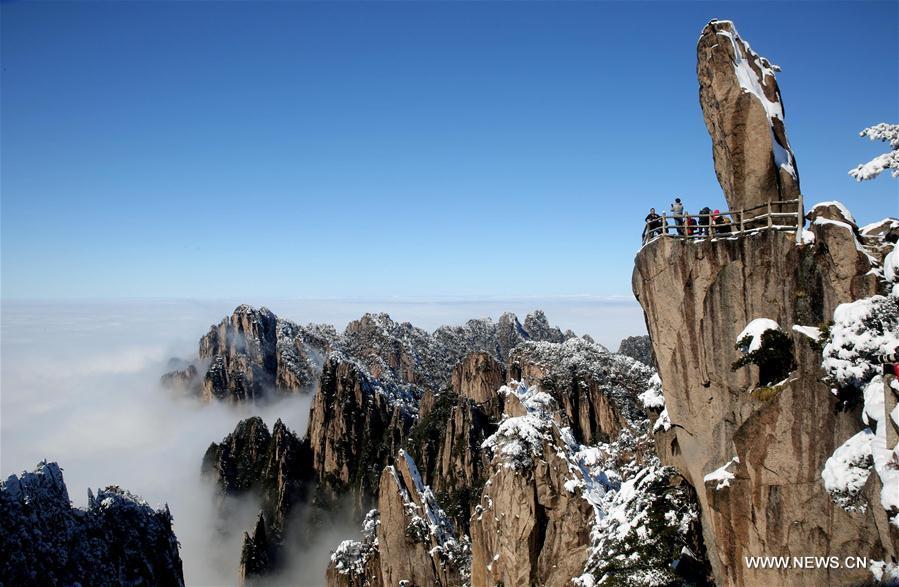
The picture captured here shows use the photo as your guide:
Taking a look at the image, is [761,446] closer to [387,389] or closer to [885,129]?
[885,129]

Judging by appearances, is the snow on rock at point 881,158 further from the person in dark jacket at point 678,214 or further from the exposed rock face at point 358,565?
the exposed rock face at point 358,565

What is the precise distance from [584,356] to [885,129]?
102985 mm

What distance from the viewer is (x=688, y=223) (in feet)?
68.8

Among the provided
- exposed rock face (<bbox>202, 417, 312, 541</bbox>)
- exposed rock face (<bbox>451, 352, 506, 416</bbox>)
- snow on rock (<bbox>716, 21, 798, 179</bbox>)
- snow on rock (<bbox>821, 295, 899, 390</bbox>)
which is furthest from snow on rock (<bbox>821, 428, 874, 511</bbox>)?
exposed rock face (<bbox>451, 352, 506, 416</bbox>)

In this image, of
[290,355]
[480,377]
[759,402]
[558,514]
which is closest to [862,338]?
[759,402]

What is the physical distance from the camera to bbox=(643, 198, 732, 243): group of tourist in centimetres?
2009

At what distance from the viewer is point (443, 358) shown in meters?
188

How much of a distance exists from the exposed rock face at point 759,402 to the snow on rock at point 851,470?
1.54 feet

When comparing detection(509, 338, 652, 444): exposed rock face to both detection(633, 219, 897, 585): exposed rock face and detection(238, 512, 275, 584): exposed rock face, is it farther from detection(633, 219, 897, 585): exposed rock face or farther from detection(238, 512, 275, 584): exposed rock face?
detection(633, 219, 897, 585): exposed rock face

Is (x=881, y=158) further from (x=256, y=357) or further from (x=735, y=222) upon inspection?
(x=256, y=357)

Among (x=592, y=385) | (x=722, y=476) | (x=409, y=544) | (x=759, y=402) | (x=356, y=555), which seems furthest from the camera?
(x=592, y=385)

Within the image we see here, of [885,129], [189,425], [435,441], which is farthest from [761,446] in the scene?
[189,425]

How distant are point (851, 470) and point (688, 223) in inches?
392

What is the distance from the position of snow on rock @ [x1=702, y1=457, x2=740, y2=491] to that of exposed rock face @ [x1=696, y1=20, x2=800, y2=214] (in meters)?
9.37
